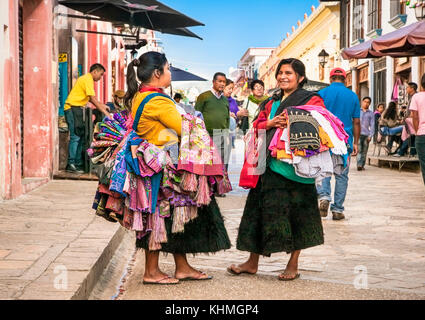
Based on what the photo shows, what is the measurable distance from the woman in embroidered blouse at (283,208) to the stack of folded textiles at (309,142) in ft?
0.30

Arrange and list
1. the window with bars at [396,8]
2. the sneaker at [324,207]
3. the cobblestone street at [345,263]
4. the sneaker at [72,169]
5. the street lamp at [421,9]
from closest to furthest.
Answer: the cobblestone street at [345,263] → the sneaker at [324,207] → the sneaker at [72,169] → the street lamp at [421,9] → the window with bars at [396,8]

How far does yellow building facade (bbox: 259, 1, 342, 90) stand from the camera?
3462 cm

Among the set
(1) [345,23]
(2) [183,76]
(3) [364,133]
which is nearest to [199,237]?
(3) [364,133]

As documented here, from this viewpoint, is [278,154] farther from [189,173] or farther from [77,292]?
[77,292]

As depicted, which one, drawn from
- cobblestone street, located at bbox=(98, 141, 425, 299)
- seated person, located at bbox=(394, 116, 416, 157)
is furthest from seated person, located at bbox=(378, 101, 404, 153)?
cobblestone street, located at bbox=(98, 141, 425, 299)

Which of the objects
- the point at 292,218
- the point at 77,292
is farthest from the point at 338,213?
the point at 77,292

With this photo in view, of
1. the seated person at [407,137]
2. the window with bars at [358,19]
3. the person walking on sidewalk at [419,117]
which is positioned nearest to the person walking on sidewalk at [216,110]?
the person walking on sidewalk at [419,117]

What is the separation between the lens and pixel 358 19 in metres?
29.1

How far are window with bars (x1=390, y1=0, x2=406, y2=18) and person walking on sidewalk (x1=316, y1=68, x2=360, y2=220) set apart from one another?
47.3 ft

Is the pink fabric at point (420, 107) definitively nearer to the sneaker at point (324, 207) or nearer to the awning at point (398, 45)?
the sneaker at point (324, 207)

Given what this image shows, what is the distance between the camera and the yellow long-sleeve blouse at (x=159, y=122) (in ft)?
14.9

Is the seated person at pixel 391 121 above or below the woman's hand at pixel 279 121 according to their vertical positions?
above

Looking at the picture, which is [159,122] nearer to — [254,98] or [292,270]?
[292,270]

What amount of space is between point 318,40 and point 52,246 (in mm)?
36005
